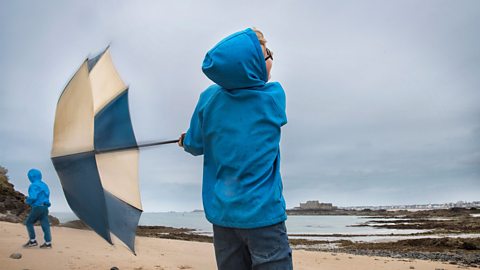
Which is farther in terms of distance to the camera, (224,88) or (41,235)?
(41,235)

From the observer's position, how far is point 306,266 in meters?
7.18

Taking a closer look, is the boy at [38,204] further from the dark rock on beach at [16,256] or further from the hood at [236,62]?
the hood at [236,62]

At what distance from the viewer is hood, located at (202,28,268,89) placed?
86.4 inches

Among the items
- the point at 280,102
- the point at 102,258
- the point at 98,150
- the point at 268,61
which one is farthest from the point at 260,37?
the point at 102,258

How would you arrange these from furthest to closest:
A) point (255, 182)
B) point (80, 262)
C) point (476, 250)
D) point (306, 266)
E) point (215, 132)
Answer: point (476, 250) < point (306, 266) < point (80, 262) < point (215, 132) < point (255, 182)

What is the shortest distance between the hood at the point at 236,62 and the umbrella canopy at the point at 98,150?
0.68 m

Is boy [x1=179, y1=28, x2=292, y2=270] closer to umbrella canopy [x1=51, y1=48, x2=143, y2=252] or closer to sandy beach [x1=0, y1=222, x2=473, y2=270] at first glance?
umbrella canopy [x1=51, y1=48, x2=143, y2=252]

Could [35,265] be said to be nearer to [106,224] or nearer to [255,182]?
[106,224]

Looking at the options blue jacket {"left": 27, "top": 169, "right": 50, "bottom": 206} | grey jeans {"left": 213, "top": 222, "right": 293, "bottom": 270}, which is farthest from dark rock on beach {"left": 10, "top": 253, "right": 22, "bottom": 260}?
grey jeans {"left": 213, "top": 222, "right": 293, "bottom": 270}

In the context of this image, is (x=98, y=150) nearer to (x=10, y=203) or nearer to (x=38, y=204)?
(x=38, y=204)

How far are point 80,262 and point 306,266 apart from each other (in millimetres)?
3952

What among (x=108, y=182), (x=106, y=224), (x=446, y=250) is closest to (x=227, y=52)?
(x=108, y=182)

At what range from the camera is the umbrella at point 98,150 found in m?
2.19

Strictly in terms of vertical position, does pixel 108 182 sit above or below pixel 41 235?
above
